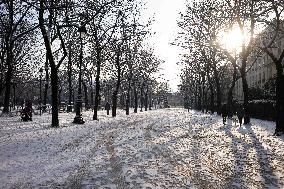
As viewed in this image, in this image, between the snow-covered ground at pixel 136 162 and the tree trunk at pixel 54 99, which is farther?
the tree trunk at pixel 54 99

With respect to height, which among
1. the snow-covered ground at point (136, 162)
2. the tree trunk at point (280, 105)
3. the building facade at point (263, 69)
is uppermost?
the building facade at point (263, 69)

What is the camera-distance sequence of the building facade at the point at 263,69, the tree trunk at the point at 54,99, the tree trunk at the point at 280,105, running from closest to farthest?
the tree trunk at the point at 280,105, the tree trunk at the point at 54,99, the building facade at the point at 263,69

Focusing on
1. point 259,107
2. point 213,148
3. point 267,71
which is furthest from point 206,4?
point 267,71

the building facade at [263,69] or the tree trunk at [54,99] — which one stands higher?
the building facade at [263,69]

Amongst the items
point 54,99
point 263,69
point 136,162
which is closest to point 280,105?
point 136,162

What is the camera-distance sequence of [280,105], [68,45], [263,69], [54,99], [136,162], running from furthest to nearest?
[263,69]
[68,45]
[54,99]
[280,105]
[136,162]

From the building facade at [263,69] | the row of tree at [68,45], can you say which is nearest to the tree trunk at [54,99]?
the row of tree at [68,45]

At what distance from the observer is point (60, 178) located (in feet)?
27.9

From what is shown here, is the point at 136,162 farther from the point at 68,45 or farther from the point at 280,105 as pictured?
the point at 68,45

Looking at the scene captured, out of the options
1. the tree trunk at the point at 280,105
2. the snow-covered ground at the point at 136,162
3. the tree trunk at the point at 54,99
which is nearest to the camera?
the snow-covered ground at the point at 136,162

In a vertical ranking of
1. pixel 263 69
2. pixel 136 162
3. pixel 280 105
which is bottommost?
pixel 136 162

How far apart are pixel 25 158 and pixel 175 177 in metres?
4.61

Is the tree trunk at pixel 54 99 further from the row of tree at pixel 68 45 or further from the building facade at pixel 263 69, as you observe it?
the building facade at pixel 263 69

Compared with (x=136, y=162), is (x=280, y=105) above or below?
above
